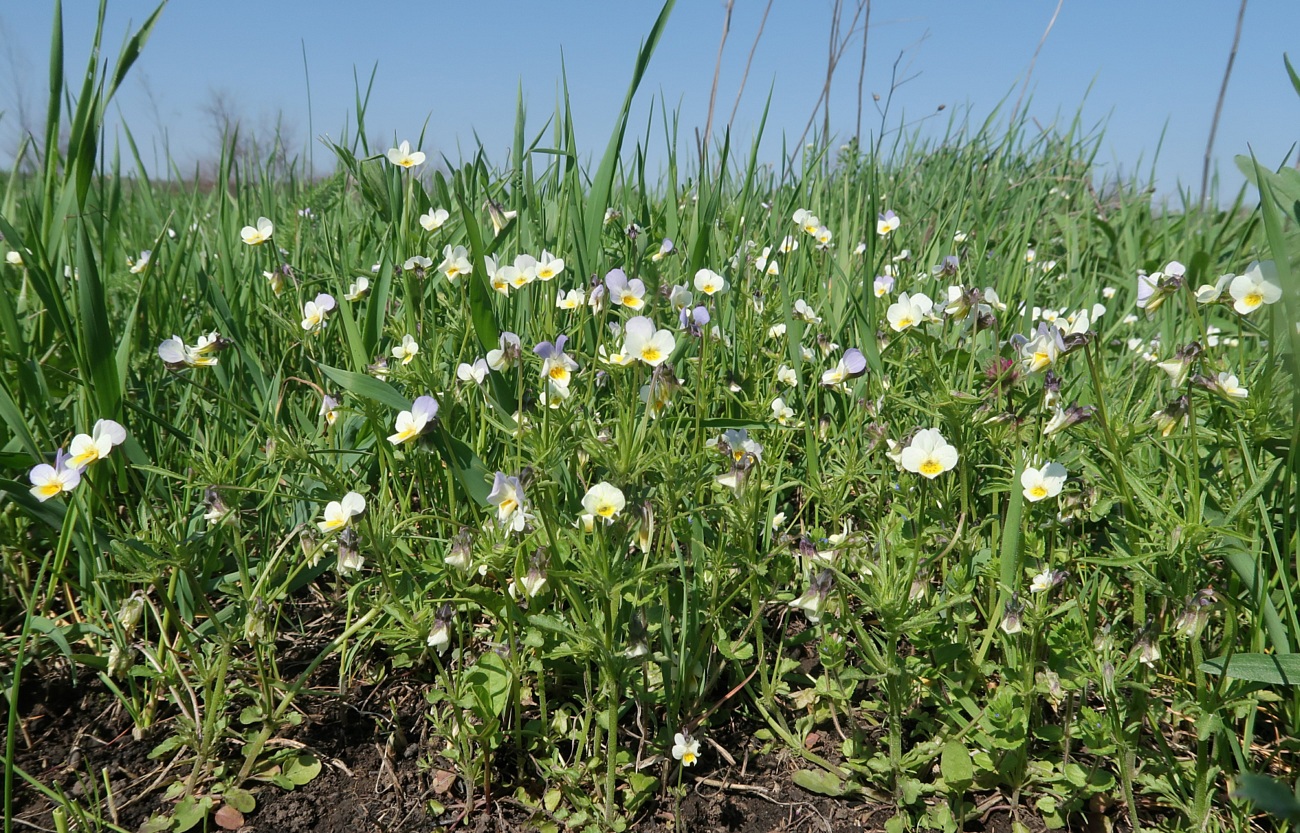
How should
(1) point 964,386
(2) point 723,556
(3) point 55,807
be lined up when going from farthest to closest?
1. (1) point 964,386
2. (2) point 723,556
3. (3) point 55,807

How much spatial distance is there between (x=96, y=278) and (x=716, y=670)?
5.17 feet

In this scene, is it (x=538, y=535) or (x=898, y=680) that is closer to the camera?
(x=898, y=680)

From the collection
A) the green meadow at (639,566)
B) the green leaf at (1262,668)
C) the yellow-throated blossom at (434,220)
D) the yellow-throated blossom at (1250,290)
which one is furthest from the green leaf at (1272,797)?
the yellow-throated blossom at (434,220)

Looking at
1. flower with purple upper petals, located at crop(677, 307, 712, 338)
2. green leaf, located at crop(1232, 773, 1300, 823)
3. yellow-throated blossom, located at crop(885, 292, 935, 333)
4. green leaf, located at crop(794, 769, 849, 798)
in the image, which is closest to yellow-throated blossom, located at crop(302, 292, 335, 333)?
flower with purple upper petals, located at crop(677, 307, 712, 338)

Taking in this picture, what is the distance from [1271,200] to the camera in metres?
1.37

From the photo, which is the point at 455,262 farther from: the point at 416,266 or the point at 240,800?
the point at 240,800

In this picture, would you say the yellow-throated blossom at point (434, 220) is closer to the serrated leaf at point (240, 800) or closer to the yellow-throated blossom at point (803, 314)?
the yellow-throated blossom at point (803, 314)

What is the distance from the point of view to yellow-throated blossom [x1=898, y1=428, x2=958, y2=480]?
5.08ft

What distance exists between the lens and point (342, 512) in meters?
1.55

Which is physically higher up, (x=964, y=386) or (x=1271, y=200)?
(x=1271, y=200)

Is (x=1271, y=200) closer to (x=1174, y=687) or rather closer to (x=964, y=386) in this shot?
(x=964, y=386)

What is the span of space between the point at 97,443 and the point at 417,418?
618 millimetres

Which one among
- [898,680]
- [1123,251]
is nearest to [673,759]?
[898,680]

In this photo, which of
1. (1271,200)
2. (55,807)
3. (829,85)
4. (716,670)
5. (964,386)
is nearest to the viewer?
(1271,200)
